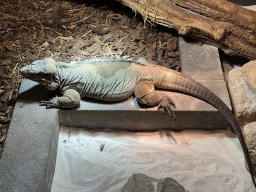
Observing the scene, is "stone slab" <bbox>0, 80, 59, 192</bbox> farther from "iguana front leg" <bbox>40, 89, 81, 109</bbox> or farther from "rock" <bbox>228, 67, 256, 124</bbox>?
"rock" <bbox>228, 67, 256, 124</bbox>

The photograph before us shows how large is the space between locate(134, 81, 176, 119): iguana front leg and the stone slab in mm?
1392

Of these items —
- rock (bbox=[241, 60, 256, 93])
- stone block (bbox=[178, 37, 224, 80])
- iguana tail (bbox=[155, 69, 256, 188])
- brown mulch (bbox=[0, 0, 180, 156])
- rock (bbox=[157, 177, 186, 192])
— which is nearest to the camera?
rock (bbox=[157, 177, 186, 192])

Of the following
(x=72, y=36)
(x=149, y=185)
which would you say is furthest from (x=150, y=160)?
(x=72, y=36)

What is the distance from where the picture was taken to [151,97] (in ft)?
12.2

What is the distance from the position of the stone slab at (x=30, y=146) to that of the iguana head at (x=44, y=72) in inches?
13.6

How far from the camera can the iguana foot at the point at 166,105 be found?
148 inches

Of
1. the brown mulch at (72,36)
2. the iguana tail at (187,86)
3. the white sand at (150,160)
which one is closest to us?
the white sand at (150,160)

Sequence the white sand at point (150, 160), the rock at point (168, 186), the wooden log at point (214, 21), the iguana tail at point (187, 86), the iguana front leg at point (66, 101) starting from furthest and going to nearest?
1. the wooden log at point (214, 21)
2. the iguana tail at point (187, 86)
3. the iguana front leg at point (66, 101)
4. the white sand at point (150, 160)
5. the rock at point (168, 186)

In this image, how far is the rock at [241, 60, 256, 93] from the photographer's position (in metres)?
3.93

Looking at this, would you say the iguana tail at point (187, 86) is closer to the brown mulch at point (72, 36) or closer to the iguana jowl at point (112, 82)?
the iguana jowl at point (112, 82)

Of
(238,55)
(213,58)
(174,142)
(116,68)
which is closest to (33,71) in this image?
(116,68)

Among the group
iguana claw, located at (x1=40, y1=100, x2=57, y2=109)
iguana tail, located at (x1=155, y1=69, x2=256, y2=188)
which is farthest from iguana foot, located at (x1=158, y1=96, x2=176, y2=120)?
iguana claw, located at (x1=40, y1=100, x2=57, y2=109)

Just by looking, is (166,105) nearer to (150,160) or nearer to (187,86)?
(187,86)

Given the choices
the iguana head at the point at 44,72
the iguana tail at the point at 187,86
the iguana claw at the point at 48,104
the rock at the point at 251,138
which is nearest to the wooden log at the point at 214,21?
the iguana tail at the point at 187,86
